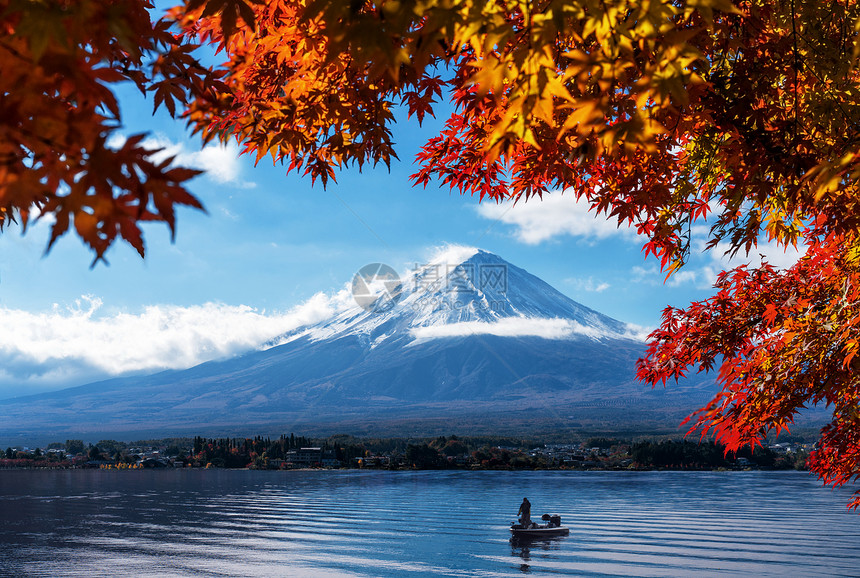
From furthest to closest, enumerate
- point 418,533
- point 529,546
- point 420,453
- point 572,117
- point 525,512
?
point 420,453, point 418,533, point 529,546, point 525,512, point 572,117

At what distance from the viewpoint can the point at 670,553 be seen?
53906 mm

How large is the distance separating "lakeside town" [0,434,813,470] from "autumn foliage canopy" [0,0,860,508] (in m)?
109

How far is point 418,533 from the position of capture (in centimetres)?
6769

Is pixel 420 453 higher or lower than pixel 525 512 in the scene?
lower

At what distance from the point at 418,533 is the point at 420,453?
61345mm

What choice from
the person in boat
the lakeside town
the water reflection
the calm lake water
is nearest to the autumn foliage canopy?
the person in boat

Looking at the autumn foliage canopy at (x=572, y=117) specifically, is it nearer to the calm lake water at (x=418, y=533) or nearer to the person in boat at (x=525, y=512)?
the person in boat at (x=525, y=512)

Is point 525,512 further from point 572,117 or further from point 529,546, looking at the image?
point 572,117

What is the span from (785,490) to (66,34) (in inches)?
5695

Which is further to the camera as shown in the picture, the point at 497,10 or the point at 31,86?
the point at 497,10

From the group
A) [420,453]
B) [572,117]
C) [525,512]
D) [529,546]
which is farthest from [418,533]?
[572,117]

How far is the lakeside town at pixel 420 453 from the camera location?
13225 centimetres

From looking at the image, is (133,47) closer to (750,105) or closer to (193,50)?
(193,50)

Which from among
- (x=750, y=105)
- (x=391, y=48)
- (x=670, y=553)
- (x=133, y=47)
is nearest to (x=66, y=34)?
(x=133, y=47)
